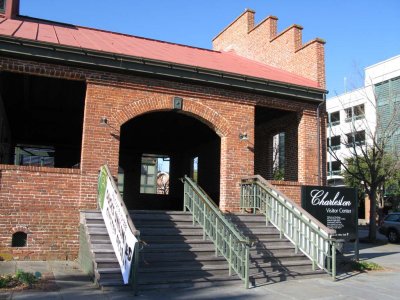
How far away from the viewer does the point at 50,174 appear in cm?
1054

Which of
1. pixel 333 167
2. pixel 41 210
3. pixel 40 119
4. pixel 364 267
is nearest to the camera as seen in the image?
pixel 41 210

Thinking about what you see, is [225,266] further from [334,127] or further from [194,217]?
[334,127]

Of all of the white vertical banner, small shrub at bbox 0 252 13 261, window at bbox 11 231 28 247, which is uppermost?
the white vertical banner

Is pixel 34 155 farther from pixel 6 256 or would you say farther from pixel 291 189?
pixel 291 189

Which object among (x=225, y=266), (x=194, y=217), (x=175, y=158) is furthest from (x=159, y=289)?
(x=175, y=158)

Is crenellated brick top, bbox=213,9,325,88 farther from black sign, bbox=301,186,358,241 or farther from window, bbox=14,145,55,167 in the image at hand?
window, bbox=14,145,55,167

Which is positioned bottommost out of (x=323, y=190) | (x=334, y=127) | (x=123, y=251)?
(x=123, y=251)

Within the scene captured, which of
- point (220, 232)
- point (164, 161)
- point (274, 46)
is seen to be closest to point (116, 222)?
point (220, 232)

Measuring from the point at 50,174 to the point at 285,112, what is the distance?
7.85 m

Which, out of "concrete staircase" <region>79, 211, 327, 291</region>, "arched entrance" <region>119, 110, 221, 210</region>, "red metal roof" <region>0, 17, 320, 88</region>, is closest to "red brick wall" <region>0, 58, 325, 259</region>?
"red metal roof" <region>0, 17, 320, 88</region>

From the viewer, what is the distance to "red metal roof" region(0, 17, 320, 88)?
11.9m

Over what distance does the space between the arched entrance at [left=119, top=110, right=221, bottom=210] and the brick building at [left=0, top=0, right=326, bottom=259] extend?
0.43 ft

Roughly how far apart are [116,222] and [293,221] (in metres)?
4.28

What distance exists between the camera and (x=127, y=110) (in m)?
11.4
